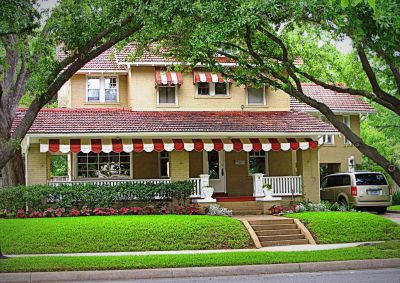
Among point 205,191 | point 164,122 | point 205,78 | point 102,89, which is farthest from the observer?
point 102,89

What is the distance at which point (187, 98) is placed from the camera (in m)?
27.5

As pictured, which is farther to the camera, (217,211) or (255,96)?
(255,96)

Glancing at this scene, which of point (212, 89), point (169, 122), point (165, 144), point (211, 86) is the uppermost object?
point (211, 86)

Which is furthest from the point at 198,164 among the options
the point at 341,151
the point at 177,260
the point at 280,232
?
the point at 341,151

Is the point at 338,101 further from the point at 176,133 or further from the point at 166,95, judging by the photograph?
the point at 176,133

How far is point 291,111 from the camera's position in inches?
1126

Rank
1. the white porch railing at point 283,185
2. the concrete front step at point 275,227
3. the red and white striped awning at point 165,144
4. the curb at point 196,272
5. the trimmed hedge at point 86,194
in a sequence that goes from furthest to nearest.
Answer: the white porch railing at point 283,185 → the red and white striped awning at point 165,144 → the trimmed hedge at point 86,194 → the concrete front step at point 275,227 → the curb at point 196,272

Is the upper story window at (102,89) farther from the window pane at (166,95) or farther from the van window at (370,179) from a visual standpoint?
the van window at (370,179)

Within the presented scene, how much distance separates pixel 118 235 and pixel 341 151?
24214mm

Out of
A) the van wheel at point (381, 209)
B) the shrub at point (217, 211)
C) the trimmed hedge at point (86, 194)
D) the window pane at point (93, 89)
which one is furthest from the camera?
the window pane at point (93, 89)

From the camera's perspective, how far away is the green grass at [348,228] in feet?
65.0

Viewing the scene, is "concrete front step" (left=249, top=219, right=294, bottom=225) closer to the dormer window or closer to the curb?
the curb

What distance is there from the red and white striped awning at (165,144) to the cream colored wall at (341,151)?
44.7 feet

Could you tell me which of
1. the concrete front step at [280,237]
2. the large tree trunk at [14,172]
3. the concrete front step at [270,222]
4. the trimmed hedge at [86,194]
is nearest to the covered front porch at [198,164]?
the trimmed hedge at [86,194]
